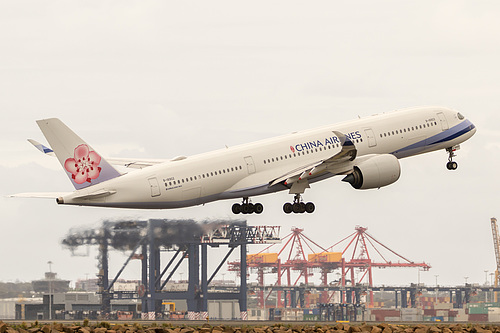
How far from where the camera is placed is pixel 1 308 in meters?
156

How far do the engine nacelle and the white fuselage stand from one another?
0.75 meters

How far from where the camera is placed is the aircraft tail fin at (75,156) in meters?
60.0

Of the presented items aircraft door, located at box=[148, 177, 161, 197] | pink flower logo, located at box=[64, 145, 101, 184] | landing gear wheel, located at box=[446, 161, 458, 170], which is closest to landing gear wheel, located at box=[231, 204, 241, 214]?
aircraft door, located at box=[148, 177, 161, 197]

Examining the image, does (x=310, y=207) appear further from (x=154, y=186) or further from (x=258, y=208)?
(x=154, y=186)

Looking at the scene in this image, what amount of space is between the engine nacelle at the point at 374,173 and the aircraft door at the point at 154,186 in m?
13.9

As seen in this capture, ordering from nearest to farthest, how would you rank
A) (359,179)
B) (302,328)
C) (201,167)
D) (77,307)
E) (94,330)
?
(94,330), (302,328), (201,167), (359,179), (77,307)

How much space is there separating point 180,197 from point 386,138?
55.3 feet

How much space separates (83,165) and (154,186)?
4.52 m

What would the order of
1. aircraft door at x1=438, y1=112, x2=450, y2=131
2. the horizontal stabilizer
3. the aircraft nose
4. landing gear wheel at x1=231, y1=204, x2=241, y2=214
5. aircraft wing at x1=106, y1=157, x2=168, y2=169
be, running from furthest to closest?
1. the aircraft nose
2. aircraft door at x1=438, y1=112, x2=450, y2=131
3. aircraft wing at x1=106, y1=157, x2=168, y2=169
4. landing gear wheel at x1=231, y1=204, x2=241, y2=214
5. the horizontal stabilizer

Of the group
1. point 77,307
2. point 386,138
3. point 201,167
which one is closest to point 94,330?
point 201,167

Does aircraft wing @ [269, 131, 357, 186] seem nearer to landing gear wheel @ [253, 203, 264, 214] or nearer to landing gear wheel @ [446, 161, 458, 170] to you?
landing gear wheel @ [253, 203, 264, 214]

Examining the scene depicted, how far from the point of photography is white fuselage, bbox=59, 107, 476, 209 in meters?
62.1

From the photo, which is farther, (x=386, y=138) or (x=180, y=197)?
(x=386, y=138)

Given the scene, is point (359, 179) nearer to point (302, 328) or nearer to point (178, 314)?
point (302, 328)
